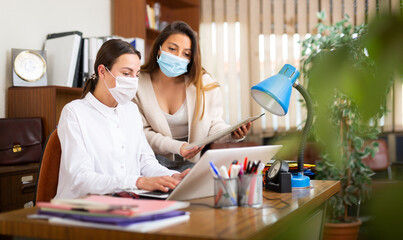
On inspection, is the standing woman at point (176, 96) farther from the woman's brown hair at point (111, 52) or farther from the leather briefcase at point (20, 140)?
the leather briefcase at point (20, 140)

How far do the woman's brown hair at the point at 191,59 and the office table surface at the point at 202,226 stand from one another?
1.06 metres

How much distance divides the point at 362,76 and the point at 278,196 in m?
1.11

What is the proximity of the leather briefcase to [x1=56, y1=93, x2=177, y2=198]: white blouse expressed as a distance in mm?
873

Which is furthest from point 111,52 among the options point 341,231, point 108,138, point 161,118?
point 341,231

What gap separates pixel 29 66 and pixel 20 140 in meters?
0.50

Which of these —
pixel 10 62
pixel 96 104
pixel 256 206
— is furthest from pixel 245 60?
pixel 256 206

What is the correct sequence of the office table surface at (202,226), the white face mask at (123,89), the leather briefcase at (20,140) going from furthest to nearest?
the leather briefcase at (20,140) < the white face mask at (123,89) < the office table surface at (202,226)

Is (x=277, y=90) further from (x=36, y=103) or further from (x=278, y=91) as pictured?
(x=36, y=103)

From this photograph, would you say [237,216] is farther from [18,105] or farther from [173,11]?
[173,11]

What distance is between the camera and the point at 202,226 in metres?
0.92

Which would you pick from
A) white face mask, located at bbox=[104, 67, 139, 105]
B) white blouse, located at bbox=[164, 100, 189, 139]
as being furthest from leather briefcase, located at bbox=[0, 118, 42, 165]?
white face mask, located at bbox=[104, 67, 139, 105]

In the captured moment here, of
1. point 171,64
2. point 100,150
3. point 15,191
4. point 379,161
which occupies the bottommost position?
point 379,161

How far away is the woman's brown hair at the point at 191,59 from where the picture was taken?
2.16 m

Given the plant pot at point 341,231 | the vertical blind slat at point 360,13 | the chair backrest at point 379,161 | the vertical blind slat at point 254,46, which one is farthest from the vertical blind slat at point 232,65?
the vertical blind slat at point 360,13
